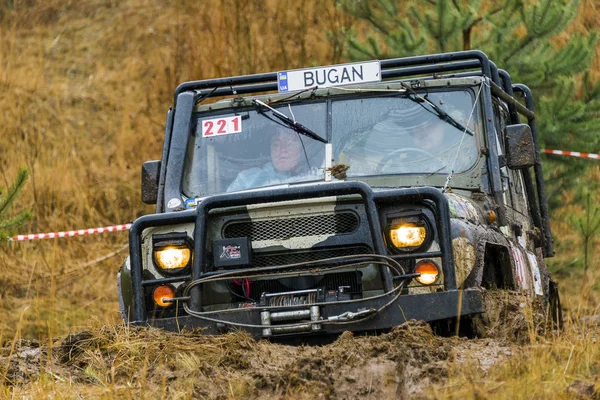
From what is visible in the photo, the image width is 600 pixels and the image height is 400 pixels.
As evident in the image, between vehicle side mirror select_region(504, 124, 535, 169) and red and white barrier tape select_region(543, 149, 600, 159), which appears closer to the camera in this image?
vehicle side mirror select_region(504, 124, 535, 169)

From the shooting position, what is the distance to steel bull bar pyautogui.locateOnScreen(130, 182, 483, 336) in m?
5.22

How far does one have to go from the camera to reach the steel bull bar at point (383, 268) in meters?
5.22

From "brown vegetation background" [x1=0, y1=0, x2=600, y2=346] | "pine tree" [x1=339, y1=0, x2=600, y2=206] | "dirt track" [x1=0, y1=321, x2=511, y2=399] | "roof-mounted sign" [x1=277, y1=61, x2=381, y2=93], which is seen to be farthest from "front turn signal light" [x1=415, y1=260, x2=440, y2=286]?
"brown vegetation background" [x1=0, y1=0, x2=600, y2=346]

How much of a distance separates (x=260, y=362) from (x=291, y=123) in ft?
7.56

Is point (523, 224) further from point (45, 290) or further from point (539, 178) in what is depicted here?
point (45, 290)

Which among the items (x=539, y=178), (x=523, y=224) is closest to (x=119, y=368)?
(x=523, y=224)

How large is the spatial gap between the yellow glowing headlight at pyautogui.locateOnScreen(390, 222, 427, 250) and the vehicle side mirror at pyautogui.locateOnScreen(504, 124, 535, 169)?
130 centimetres

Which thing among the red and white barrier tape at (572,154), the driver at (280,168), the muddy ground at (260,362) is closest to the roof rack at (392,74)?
the driver at (280,168)

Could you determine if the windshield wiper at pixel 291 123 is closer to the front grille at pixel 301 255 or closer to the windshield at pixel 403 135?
the windshield at pixel 403 135


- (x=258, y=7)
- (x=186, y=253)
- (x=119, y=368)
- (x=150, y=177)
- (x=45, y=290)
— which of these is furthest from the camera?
(x=258, y=7)

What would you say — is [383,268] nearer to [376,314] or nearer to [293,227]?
[376,314]

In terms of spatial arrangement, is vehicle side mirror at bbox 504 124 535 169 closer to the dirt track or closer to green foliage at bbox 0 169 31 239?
the dirt track

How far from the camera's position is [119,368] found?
4.92 m

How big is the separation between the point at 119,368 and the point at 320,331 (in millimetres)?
1056
